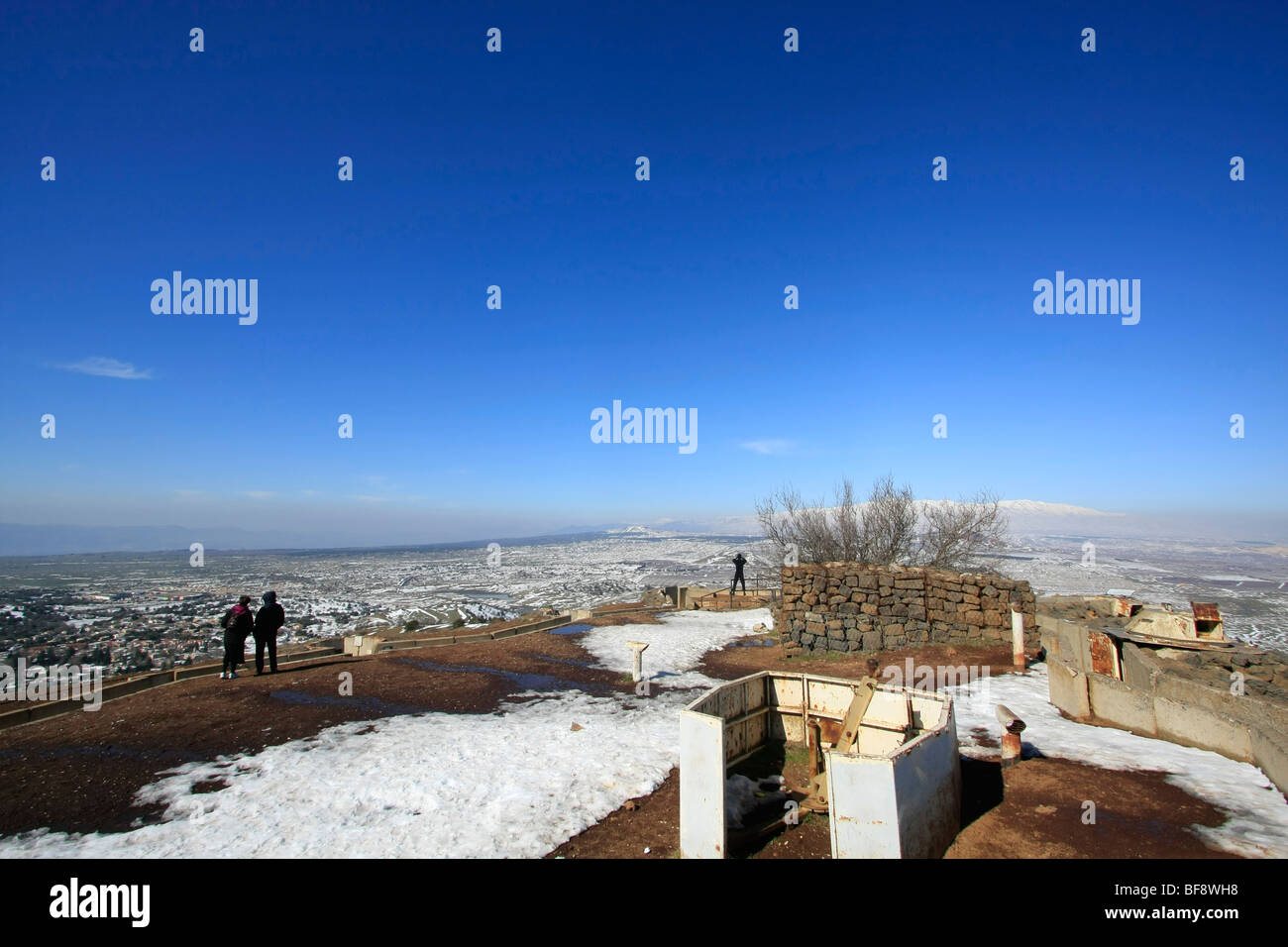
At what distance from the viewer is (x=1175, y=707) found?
8914mm

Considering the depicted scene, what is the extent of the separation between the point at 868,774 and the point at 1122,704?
8.31 meters

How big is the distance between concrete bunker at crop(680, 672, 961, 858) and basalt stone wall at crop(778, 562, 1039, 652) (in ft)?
32.6

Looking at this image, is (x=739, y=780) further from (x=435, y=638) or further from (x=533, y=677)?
(x=435, y=638)

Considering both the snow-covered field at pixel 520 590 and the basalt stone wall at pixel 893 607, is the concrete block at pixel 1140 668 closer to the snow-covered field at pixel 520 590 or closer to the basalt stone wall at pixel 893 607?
the basalt stone wall at pixel 893 607

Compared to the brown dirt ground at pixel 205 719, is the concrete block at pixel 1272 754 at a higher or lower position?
higher

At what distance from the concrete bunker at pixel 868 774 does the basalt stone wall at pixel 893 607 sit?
9940 millimetres

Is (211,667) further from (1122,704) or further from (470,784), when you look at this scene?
(1122,704)

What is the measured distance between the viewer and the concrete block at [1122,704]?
9375 millimetres

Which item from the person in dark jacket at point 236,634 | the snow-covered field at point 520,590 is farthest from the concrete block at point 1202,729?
the person in dark jacket at point 236,634

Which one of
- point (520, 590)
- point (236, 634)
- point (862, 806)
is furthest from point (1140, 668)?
point (520, 590)

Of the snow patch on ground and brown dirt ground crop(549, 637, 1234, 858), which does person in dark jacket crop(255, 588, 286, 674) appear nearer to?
brown dirt ground crop(549, 637, 1234, 858)
